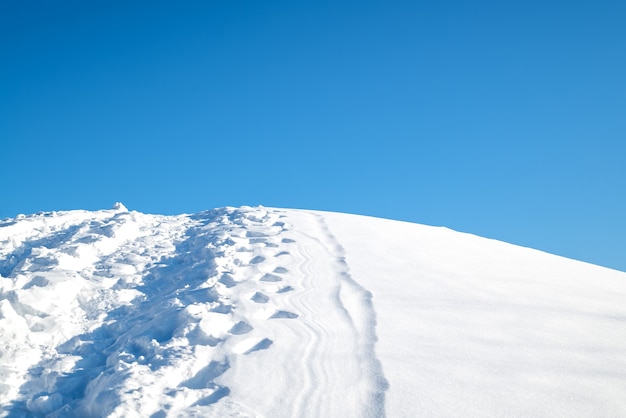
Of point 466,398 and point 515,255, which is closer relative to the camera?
point 466,398

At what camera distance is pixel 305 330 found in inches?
148

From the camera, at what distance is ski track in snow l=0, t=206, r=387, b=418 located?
9.43ft

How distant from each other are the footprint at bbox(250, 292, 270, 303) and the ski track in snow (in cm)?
2

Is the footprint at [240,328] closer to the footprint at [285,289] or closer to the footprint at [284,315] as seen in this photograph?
the footprint at [284,315]

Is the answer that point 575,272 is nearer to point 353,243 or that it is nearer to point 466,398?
point 353,243

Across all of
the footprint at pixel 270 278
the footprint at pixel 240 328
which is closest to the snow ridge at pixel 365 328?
the footprint at pixel 270 278

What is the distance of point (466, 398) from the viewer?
109 inches

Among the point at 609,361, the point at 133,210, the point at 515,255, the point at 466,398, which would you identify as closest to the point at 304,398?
the point at 466,398

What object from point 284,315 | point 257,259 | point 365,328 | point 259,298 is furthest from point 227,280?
point 365,328

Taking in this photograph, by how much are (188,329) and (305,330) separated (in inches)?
36.7

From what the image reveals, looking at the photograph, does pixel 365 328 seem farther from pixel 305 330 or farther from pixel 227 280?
pixel 227 280

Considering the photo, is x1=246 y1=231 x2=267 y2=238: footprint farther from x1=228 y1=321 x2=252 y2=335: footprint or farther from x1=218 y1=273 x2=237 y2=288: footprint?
x1=228 y1=321 x2=252 y2=335: footprint

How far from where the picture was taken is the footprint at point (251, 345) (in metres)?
3.47

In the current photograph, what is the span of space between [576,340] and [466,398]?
1.41 meters
